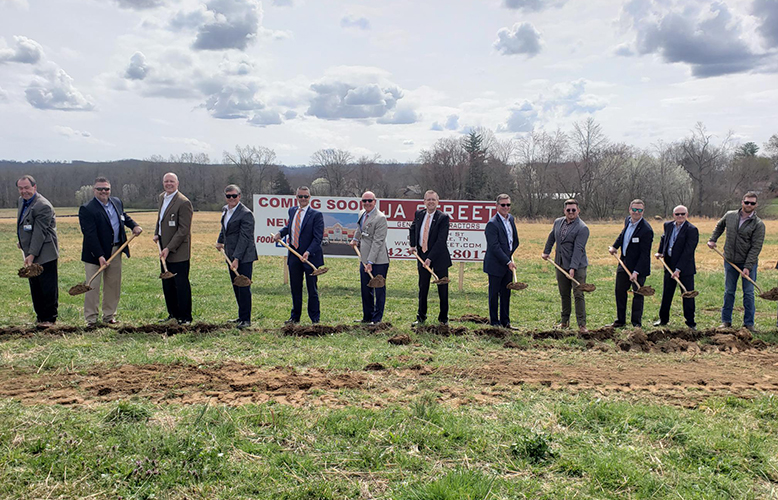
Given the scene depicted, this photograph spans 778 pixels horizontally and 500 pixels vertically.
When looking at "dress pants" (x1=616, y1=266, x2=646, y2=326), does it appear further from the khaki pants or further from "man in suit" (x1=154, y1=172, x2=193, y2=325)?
the khaki pants

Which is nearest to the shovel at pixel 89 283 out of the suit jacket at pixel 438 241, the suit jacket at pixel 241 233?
the suit jacket at pixel 241 233

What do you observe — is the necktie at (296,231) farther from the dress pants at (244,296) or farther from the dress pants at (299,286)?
the dress pants at (244,296)

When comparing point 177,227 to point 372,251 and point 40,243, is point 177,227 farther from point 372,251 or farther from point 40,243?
point 372,251

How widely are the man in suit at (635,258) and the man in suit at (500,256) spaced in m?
1.88

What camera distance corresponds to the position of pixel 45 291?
8.68 meters

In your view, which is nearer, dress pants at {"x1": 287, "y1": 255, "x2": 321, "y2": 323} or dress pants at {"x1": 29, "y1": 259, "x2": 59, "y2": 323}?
dress pants at {"x1": 29, "y1": 259, "x2": 59, "y2": 323}

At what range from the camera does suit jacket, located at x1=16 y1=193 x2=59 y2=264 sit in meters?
8.45

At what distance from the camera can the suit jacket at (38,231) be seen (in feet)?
27.7

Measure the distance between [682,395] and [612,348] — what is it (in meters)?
2.09

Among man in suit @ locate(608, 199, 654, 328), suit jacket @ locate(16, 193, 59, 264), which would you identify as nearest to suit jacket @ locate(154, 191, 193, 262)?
suit jacket @ locate(16, 193, 59, 264)

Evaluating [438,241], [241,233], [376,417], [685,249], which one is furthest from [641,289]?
[241,233]

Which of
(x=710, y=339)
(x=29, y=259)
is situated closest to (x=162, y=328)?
(x=29, y=259)

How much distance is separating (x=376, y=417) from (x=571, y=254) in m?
Answer: 5.54

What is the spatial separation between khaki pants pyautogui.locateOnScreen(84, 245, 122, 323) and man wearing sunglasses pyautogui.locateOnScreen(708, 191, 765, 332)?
34.5 ft
